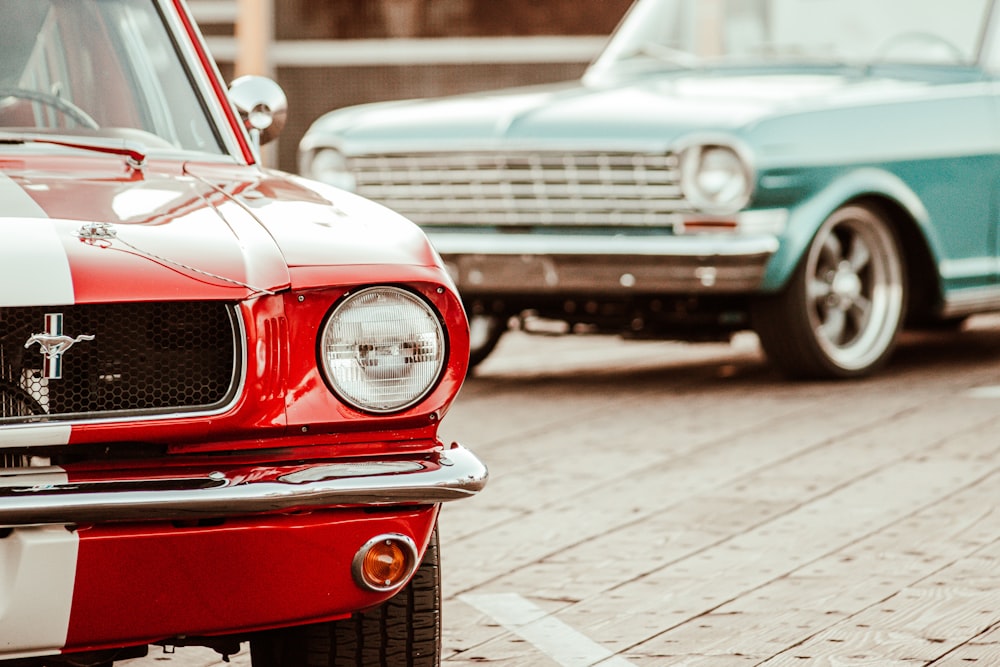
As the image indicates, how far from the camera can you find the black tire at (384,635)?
291 centimetres

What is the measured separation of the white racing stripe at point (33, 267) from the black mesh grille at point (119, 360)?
0.03 m

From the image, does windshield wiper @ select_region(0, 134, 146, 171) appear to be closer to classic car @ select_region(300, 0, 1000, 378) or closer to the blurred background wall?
classic car @ select_region(300, 0, 1000, 378)

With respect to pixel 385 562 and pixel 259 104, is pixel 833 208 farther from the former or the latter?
pixel 385 562

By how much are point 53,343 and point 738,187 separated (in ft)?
14.4

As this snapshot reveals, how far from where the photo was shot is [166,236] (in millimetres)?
2752

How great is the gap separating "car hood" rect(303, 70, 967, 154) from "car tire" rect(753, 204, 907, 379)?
511 mm

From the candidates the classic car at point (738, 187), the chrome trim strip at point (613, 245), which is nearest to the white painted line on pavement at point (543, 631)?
the chrome trim strip at point (613, 245)

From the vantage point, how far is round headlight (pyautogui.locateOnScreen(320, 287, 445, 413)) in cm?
276


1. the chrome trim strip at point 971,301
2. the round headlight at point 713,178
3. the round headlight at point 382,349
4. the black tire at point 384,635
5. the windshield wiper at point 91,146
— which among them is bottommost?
the black tire at point 384,635

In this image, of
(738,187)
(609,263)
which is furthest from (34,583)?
(738,187)

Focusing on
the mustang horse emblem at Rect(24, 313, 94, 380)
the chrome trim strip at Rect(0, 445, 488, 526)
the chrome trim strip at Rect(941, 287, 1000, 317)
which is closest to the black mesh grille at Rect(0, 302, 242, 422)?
the mustang horse emblem at Rect(24, 313, 94, 380)

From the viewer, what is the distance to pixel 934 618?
373 cm

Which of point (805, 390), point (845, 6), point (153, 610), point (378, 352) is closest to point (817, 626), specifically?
point (378, 352)

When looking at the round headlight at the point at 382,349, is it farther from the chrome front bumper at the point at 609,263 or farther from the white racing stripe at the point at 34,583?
the chrome front bumper at the point at 609,263
